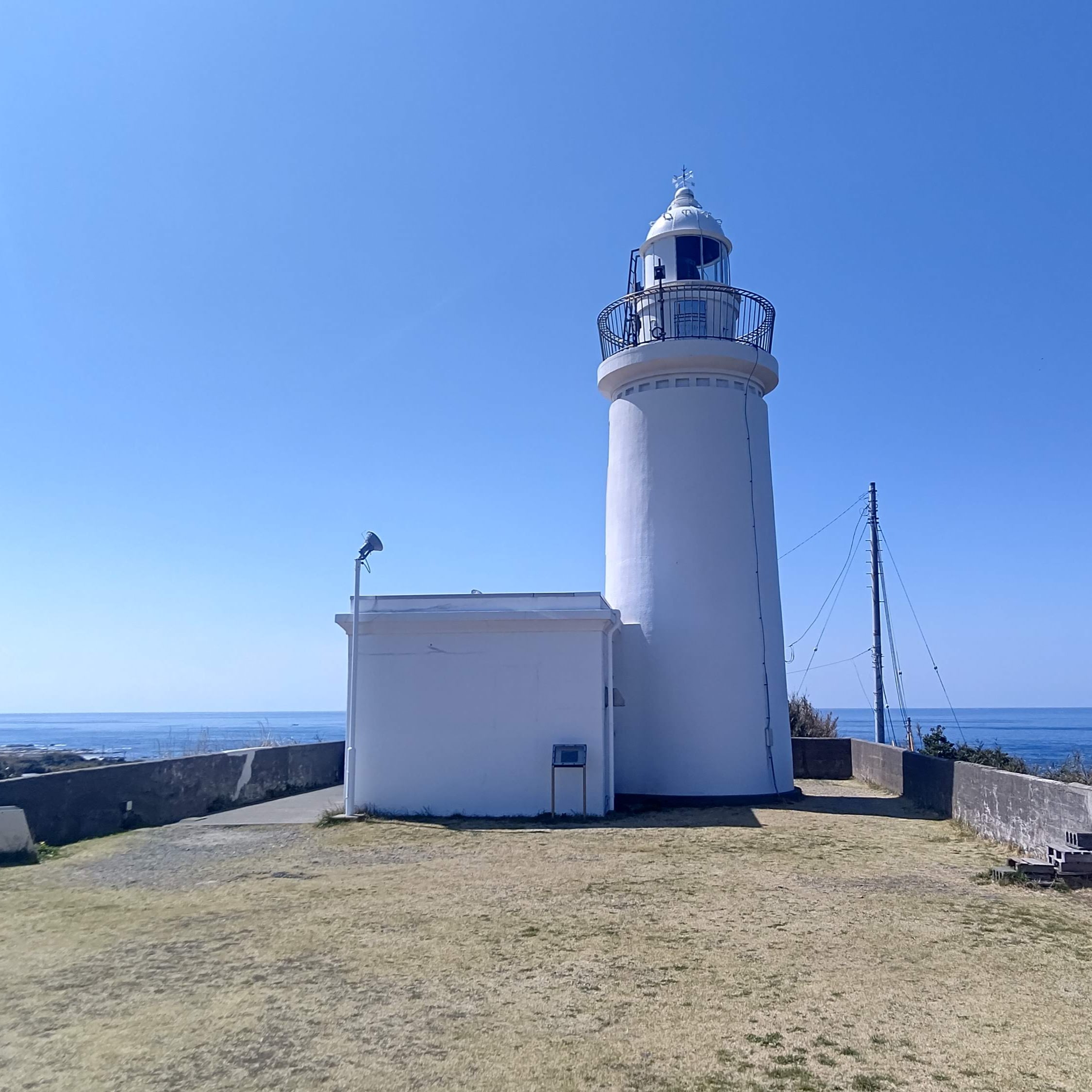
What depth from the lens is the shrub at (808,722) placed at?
2447cm

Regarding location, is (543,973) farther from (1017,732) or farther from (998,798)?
(1017,732)

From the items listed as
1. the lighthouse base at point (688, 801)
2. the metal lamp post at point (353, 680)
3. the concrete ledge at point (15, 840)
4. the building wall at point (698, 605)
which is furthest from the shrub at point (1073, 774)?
the concrete ledge at point (15, 840)

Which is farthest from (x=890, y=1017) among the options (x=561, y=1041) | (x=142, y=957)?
(x=142, y=957)

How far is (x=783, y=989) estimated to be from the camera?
5785 mm

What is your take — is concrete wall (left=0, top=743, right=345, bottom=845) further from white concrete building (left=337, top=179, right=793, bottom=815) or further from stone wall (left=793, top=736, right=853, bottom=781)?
stone wall (left=793, top=736, right=853, bottom=781)

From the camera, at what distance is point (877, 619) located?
23781 millimetres

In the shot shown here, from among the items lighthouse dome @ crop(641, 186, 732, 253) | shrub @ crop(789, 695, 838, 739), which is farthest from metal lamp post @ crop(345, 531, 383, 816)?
shrub @ crop(789, 695, 838, 739)

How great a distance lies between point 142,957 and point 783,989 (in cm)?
429

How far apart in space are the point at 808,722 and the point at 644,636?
416 inches

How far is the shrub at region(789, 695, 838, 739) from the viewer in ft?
80.3

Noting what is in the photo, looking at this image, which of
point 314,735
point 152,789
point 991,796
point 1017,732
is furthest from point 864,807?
point 1017,732

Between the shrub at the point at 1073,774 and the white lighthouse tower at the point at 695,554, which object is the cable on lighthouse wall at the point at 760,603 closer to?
the white lighthouse tower at the point at 695,554

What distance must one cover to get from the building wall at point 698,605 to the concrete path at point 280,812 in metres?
4.97

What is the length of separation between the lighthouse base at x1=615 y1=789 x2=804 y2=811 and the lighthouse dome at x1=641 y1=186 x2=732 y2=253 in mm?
9888
